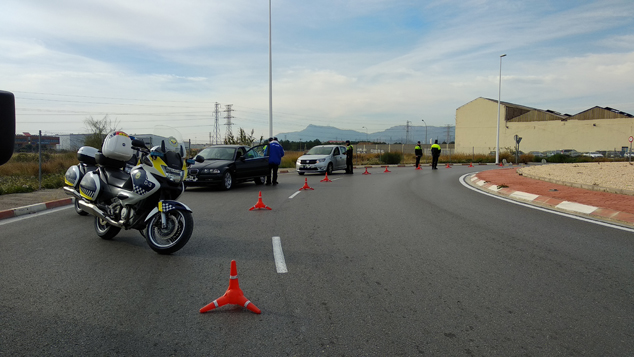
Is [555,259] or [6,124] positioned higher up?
[6,124]

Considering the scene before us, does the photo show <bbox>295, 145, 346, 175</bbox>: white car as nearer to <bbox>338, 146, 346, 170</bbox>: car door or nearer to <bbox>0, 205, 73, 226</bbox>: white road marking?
<bbox>338, 146, 346, 170</bbox>: car door

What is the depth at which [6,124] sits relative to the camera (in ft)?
8.15

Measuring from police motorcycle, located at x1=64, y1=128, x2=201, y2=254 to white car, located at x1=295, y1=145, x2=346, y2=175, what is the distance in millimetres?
16360

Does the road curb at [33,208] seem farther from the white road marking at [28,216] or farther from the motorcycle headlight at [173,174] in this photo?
the motorcycle headlight at [173,174]

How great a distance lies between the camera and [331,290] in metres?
4.57

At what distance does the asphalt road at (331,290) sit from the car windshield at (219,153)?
8260 mm

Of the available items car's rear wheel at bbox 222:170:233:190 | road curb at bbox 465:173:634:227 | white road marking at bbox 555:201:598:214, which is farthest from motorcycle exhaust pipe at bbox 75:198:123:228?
white road marking at bbox 555:201:598:214

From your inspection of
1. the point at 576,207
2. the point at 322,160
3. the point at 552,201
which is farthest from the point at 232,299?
the point at 322,160

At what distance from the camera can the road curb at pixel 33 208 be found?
9.52 m

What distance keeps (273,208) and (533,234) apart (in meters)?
5.58

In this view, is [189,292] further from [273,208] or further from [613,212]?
[613,212]

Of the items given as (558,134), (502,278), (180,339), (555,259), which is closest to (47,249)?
(180,339)

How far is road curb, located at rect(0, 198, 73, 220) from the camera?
9.52 m

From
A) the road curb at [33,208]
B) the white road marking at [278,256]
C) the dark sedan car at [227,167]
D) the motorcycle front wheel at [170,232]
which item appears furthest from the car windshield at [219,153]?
the motorcycle front wheel at [170,232]
